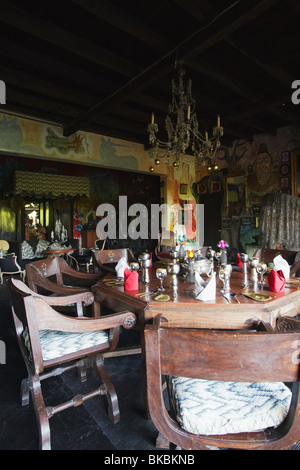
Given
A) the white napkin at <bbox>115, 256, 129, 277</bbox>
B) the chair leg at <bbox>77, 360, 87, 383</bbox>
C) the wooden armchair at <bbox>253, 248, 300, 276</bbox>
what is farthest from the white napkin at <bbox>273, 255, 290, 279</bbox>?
the chair leg at <bbox>77, 360, 87, 383</bbox>

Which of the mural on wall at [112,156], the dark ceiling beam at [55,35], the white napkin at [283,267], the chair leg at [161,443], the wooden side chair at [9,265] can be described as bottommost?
the chair leg at [161,443]

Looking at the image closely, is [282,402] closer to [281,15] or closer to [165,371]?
[165,371]

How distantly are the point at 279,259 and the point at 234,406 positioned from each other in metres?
1.48

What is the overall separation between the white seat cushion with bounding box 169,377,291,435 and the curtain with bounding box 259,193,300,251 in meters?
3.88

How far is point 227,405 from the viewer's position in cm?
96

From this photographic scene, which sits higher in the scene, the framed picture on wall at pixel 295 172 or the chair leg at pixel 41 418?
the framed picture on wall at pixel 295 172

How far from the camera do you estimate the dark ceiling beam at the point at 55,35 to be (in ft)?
8.72

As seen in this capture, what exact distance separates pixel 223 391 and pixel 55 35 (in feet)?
12.3

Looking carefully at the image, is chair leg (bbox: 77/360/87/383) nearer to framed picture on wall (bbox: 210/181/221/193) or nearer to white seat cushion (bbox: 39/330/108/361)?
white seat cushion (bbox: 39/330/108/361)

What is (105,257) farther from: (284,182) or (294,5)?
(284,182)

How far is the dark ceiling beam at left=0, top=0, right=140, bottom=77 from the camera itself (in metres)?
2.66

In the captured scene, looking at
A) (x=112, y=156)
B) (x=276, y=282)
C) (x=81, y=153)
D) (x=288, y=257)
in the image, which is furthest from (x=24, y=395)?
(x=112, y=156)

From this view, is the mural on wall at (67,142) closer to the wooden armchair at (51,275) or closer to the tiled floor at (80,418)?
the wooden armchair at (51,275)

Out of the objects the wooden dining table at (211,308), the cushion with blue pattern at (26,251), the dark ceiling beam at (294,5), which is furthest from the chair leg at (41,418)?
the cushion with blue pattern at (26,251)
